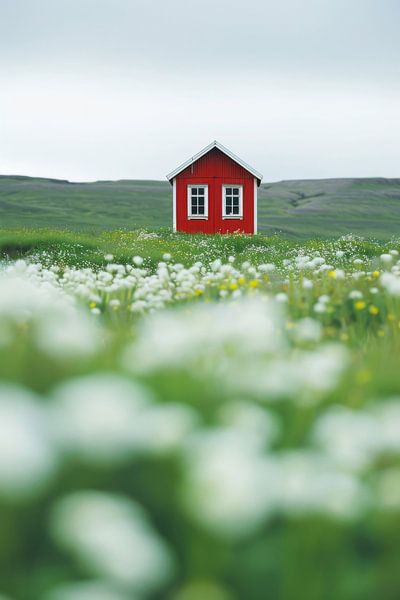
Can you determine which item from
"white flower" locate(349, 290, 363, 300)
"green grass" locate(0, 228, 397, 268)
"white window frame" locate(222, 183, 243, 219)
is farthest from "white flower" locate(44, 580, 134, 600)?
"white window frame" locate(222, 183, 243, 219)

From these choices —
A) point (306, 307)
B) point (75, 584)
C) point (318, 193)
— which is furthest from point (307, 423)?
point (318, 193)

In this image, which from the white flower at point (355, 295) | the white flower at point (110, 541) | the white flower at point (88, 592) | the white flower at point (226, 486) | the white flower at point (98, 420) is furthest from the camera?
the white flower at point (355, 295)

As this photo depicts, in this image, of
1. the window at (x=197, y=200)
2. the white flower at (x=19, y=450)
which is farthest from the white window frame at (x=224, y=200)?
the white flower at (x=19, y=450)

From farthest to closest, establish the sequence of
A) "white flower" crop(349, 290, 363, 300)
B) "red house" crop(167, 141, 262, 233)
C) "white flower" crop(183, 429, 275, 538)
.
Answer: "red house" crop(167, 141, 262, 233), "white flower" crop(349, 290, 363, 300), "white flower" crop(183, 429, 275, 538)

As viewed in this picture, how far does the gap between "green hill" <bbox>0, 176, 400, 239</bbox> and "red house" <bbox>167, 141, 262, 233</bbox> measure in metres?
24.8

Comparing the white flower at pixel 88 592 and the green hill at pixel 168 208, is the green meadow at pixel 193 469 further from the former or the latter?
the green hill at pixel 168 208

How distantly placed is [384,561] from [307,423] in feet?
2.78

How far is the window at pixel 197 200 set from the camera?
40.4 meters

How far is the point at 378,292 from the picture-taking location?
28.9 feet

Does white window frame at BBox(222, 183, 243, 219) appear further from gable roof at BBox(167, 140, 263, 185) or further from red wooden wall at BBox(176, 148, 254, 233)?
gable roof at BBox(167, 140, 263, 185)

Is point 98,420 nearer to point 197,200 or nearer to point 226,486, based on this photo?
point 226,486

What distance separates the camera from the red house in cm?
4041

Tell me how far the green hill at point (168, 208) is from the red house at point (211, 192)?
2479 centimetres

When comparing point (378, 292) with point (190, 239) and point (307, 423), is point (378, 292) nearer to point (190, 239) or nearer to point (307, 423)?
point (307, 423)
